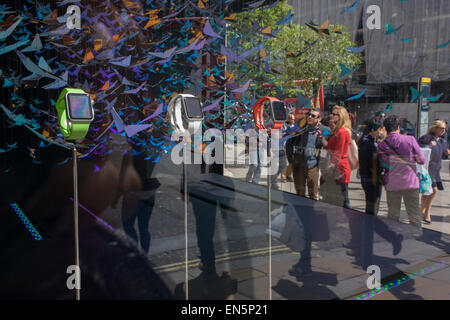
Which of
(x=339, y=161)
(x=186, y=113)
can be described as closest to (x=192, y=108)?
(x=186, y=113)

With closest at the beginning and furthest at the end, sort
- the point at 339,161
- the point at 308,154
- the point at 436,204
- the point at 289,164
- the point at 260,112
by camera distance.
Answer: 1. the point at 260,112
2. the point at 339,161
3. the point at 436,204
4. the point at 308,154
5. the point at 289,164

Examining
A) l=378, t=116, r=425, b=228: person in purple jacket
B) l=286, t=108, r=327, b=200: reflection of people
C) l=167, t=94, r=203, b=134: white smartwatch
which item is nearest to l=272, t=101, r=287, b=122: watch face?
l=167, t=94, r=203, b=134: white smartwatch

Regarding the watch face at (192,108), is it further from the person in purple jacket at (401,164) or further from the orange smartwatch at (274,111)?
the person in purple jacket at (401,164)

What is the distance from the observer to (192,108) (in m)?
2.17

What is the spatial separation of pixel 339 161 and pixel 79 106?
287 cm

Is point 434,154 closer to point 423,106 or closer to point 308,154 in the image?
point 423,106

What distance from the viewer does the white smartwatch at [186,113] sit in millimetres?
2145

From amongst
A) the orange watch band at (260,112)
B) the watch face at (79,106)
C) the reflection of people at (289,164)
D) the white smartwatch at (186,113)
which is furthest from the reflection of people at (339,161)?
the watch face at (79,106)

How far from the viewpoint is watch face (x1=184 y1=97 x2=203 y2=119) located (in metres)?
2.14

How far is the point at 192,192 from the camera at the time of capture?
6.29 m

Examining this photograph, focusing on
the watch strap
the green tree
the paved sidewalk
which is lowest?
the paved sidewalk

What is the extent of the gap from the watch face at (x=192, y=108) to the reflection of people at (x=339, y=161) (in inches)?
84.1

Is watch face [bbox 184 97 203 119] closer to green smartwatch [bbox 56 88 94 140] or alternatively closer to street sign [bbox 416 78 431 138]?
green smartwatch [bbox 56 88 94 140]

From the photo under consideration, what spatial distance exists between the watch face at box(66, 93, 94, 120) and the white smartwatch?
0.48 m
